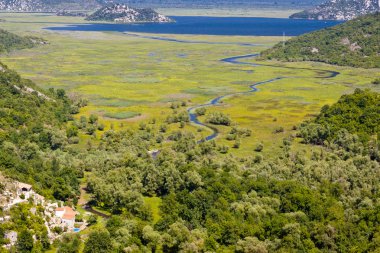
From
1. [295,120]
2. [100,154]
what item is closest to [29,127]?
[100,154]

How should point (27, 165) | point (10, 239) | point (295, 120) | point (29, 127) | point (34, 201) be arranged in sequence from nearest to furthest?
point (10, 239), point (34, 201), point (27, 165), point (29, 127), point (295, 120)

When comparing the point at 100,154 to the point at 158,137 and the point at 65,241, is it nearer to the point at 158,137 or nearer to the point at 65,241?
the point at 158,137

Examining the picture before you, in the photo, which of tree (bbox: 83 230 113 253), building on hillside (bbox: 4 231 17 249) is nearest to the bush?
tree (bbox: 83 230 113 253)

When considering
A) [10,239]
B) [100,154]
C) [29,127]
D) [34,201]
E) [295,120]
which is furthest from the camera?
[295,120]

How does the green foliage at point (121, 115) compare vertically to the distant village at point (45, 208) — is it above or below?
below

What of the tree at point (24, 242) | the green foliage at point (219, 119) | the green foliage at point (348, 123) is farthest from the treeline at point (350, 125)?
the tree at point (24, 242)

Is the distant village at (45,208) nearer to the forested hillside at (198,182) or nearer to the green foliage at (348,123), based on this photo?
the forested hillside at (198,182)

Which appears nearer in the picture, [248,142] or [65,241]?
[65,241]
